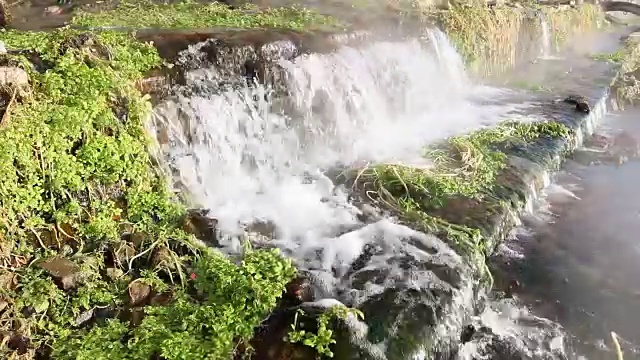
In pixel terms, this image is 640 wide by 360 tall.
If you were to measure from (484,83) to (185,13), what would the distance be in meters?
7.57

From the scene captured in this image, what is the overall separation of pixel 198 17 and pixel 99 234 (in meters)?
5.72

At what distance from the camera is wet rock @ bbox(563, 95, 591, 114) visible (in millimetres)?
10445

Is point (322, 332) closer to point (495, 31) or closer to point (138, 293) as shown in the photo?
point (138, 293)

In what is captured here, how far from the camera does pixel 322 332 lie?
405 centimetres

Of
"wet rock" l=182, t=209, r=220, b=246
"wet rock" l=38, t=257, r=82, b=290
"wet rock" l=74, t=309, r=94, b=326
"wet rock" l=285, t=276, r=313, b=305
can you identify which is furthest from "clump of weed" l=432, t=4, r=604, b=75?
"wet rock" l=74, t=309, r=94, b=326

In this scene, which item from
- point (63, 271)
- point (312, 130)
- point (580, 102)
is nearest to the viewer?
point (63, 271)

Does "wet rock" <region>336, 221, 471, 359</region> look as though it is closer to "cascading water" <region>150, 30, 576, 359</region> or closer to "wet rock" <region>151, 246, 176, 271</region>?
"cascading water" <region>150, 30, 576, 359</region>

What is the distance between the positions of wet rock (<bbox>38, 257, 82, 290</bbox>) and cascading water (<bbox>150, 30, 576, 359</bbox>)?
149 centimetres

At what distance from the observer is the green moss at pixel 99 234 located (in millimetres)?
4004

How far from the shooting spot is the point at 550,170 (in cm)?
793

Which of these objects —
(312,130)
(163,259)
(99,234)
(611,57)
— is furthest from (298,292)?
(611,57)

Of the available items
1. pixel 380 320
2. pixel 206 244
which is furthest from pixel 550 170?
pixel 206 244

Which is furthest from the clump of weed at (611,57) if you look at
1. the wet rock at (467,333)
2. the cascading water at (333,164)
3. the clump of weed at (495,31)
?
the wet rock at (467,333)

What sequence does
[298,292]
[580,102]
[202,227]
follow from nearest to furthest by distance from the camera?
[298,292] → [202,227] → [580,102]
